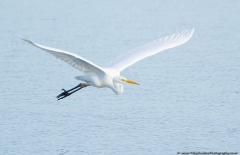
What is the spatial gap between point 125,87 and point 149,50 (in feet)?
6.28

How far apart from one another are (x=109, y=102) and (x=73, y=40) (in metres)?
3.90

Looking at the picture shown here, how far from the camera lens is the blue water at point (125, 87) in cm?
924

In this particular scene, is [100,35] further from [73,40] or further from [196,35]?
[196,35]

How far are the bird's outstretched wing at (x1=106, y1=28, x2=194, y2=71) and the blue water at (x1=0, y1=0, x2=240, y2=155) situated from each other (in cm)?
84

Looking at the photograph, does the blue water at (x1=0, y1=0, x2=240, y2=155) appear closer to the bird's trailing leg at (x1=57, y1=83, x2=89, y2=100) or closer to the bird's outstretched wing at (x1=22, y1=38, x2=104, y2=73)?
the bird's trailing leg at (x1=57, y1=83, x2=89, y2=100)

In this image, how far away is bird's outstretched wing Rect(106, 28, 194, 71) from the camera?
380 inches

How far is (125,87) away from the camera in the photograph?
11.6 meters

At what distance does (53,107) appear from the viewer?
10.5m

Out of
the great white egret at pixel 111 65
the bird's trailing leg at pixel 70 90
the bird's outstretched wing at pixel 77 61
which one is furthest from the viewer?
the bird's trailing leg at pixel 70 90

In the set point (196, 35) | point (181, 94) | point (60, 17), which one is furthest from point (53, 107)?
point (60, 17)

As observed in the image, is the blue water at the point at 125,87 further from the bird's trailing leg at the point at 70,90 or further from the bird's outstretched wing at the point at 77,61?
the bird's outstretched wing at the point at 77,61

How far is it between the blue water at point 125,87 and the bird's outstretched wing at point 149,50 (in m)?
0.84

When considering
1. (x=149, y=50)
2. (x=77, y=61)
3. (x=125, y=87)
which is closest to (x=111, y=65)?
(x=149, y=50)

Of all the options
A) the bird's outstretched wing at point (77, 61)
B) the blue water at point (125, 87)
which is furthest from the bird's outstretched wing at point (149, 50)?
the blue water at point (125, 87)
